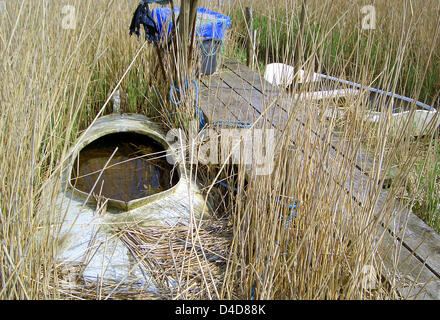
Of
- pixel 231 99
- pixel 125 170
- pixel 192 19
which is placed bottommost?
pixel 125 170

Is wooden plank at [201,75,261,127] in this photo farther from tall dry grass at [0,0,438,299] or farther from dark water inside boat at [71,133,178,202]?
tall dry grass at [0,0,438,299]

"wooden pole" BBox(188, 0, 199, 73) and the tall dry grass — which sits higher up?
"wooden pole" BBox(188, 0, 199, 73)

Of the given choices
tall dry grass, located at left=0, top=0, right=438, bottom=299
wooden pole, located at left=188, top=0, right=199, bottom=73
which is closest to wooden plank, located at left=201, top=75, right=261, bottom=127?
wooden pole, located at left=188, top=0, right=199, bottom=73

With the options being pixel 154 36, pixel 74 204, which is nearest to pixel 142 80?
pixel 154 36

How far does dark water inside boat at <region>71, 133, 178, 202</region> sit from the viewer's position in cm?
216

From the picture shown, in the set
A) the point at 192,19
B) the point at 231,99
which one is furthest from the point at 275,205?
the point at 231,99

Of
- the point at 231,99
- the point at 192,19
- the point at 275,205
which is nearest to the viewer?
the point at 275,205

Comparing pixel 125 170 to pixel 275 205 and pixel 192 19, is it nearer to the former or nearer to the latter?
pixel 192 19

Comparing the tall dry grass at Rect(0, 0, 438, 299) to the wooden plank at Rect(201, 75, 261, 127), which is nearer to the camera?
the tall dry grass at Rect(0, 0, 438, 299)

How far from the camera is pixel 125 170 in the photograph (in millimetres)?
2295

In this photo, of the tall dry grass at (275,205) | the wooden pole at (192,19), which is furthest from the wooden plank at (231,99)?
the tall dry grass at (275,205)

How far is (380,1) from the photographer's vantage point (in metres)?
4.25

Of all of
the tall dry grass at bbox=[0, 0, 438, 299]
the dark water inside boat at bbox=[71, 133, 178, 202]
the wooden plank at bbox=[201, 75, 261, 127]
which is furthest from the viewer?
the wooden plank at bbox=[201, 75, 261, 127]
